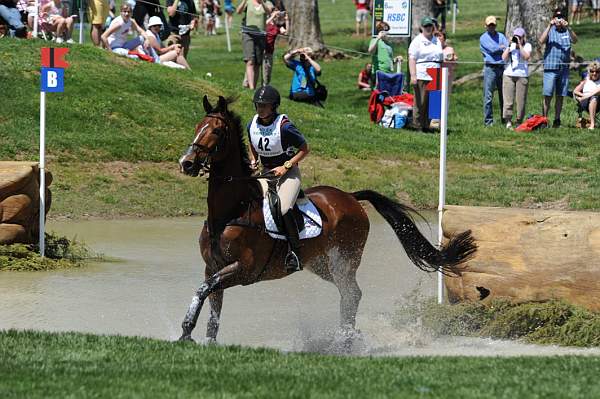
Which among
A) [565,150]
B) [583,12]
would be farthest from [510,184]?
[583,12]

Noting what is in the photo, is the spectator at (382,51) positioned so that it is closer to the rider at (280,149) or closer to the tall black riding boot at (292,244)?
the rider at (280,149)

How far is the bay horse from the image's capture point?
9805 mm

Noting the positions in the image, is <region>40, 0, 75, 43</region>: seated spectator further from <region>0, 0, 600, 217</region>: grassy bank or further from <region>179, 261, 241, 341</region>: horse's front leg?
<region>179, 261, 241, 341</region>: horse's front leg

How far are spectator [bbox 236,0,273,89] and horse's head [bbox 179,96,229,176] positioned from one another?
16.0 m

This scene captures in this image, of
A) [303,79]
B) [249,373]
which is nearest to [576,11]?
[303,79]

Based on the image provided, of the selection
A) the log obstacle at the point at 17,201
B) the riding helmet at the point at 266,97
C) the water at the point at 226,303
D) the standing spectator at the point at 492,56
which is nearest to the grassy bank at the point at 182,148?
the standing spectator at the point at 492,56

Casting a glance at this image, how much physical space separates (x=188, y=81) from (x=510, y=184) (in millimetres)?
7383

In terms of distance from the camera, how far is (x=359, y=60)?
34.9m

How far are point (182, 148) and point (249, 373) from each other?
13.4 metres

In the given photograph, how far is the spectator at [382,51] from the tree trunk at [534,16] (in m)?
3.34

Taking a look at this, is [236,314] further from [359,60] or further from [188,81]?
[359,60]

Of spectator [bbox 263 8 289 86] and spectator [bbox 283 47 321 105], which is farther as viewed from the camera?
spectator [bbox 263 8 289 86]

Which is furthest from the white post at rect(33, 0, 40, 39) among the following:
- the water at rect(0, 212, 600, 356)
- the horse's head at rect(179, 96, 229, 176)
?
the horse's head at rect(179, 96, 229, 176)

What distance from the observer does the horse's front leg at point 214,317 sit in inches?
395
